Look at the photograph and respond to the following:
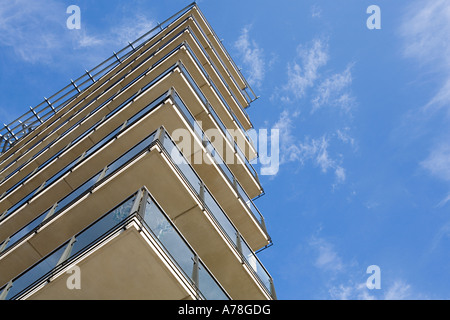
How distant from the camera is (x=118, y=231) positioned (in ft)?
22.8

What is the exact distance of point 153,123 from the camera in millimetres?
11859

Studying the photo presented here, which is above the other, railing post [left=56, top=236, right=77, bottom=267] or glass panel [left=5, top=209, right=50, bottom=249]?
glass panel [left=5, top=209, right=50, bottom=249]

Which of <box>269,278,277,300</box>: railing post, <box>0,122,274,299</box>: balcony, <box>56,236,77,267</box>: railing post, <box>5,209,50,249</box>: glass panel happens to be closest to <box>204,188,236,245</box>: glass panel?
<box>0,122,274,299</box>: balcony

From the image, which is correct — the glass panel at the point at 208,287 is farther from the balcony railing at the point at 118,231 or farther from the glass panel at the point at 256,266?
the glass panel at the point at 256,266

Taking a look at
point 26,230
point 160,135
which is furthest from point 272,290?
Answer: point 26,230

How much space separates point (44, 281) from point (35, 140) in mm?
18371

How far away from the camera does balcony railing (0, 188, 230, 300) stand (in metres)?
7.21

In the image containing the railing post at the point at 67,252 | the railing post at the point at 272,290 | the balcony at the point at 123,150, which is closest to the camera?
the railing post at the point at 67,252

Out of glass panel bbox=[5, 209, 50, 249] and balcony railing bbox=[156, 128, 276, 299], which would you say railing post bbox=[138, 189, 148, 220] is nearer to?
balcony railing bbox=[156, 128, 276, 299]

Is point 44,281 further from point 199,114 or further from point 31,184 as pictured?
point 31,184

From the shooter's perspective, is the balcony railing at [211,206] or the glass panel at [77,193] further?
the glass panel at [77,193]

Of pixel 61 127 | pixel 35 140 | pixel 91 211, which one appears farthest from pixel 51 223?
pixel 35 140

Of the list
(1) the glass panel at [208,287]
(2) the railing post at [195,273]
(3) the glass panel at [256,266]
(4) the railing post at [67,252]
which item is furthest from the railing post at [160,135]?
(3) the glass panel at [256,266]

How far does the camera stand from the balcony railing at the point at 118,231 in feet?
23.7
